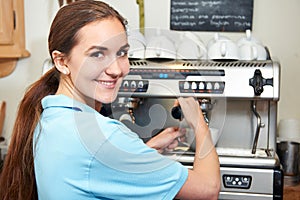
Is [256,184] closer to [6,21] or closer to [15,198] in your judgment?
[15,198]

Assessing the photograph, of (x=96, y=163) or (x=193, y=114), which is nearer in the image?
(x=96, y=163)

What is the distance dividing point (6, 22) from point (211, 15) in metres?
0.86

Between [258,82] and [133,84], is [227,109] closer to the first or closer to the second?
[258,82]

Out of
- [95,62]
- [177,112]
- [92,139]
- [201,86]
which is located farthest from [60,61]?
[201,86]

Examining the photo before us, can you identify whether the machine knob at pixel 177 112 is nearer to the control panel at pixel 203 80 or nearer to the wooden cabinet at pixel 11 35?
the control panel at pixel 203 80

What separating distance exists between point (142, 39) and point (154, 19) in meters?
0.32

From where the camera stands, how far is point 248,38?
1.51 metres

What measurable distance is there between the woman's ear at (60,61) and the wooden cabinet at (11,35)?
1000 mm

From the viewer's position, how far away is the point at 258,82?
1.33m

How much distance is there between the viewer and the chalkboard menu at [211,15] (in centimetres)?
174

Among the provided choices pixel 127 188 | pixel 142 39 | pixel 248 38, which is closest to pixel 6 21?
pixel 142 39

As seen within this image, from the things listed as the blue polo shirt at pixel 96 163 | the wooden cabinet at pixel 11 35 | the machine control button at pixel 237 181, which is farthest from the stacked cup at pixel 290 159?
the wooden cabinet at pixel 11 35

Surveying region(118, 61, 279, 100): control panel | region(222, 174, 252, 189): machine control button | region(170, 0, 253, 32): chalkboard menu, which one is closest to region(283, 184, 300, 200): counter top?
region(222, 174, 252, 189): machine control button


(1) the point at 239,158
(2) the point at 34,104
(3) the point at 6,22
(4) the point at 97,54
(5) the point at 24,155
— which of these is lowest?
(1) the point at 239,158
